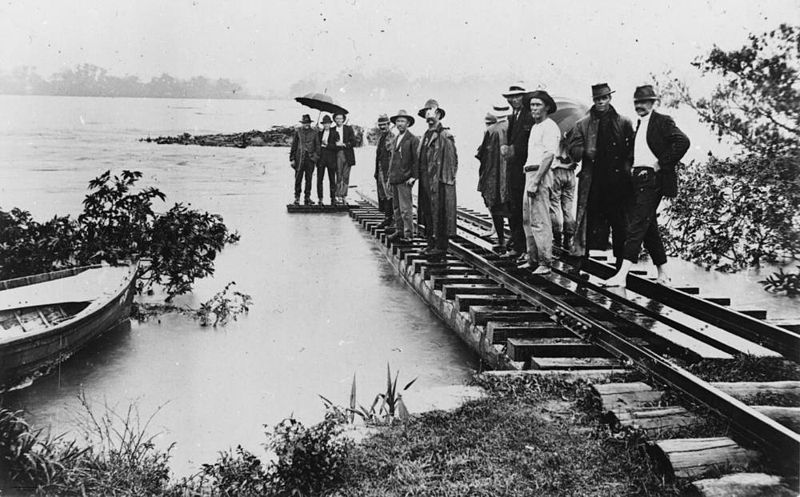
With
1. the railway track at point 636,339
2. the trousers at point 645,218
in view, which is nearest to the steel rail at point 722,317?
the railway track at point 636,339

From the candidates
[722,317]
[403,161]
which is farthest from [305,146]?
[722,317]

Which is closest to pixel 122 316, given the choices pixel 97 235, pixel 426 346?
pixel 97 235

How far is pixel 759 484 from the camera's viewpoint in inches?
112

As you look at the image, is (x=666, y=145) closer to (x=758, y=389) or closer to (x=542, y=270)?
(x=542, y=270)

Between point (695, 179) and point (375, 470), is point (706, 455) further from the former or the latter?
point (695, 179)

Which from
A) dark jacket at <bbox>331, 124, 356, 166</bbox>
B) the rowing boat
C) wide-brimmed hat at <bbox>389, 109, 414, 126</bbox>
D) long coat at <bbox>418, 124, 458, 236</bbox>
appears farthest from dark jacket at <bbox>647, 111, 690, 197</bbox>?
dark jacket at <bbox>331, 124, 356, 166</bbox>

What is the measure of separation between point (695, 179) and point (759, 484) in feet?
29.5

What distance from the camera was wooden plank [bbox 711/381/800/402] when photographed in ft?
12.9

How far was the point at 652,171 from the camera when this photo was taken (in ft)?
20.5

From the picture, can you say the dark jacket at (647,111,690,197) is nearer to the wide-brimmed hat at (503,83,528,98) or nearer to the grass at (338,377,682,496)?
the wide-brimmed hat at (503,83,528,98)

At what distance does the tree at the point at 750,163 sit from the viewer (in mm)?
8445

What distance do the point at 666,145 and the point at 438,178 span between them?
2969mm

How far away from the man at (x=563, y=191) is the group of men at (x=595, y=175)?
0.01 m

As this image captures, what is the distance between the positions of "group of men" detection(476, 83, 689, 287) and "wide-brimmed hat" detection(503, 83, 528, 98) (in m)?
0.01
